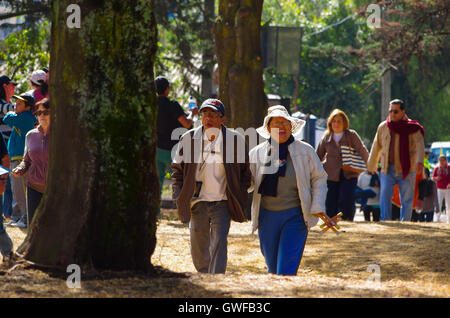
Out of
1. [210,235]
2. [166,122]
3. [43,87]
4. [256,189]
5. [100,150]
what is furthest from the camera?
[166,122]

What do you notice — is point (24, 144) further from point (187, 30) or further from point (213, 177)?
point (187, 30)

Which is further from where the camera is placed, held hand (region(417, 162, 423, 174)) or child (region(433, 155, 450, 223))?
child (region(433, 155, 450, 223))

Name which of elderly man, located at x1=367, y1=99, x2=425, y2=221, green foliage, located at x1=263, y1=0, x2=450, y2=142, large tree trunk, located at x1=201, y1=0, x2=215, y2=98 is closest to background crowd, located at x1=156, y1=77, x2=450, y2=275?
elderly man, located at x1=367, y1=99, x2=425, y2=221

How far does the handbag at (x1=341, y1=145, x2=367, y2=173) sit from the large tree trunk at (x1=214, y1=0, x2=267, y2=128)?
155 centimetres

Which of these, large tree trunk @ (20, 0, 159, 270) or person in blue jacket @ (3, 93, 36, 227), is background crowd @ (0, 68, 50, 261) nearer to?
person in blue jacket @ (3, 93, 36, 227)

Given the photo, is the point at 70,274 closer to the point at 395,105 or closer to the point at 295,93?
the point at 395,105

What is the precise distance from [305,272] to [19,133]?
4571 mm

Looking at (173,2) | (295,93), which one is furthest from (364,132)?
(173,2)

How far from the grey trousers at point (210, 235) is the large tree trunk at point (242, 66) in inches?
258

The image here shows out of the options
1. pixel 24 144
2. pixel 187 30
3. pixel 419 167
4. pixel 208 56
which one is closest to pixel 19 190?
pixel 24 144

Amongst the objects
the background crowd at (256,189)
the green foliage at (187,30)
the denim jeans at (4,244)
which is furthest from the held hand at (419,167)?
the green foliage at (187,30)

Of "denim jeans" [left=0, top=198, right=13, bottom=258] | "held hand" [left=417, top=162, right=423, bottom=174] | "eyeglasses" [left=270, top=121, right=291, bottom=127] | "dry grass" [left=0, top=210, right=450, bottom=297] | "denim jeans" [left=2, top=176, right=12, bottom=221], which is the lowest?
"dry grass" [left=0, top=210, right=450, bottom=297]

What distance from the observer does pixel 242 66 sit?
1484 cm

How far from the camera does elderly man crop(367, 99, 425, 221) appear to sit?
14180 mm
